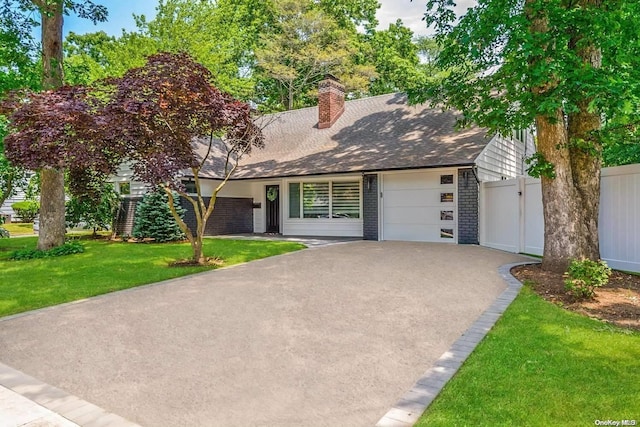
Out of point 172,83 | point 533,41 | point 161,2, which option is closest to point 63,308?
point 172,83

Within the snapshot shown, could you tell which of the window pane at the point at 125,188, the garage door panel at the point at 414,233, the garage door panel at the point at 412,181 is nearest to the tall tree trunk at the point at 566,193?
the garage door panel at the point at 412,181

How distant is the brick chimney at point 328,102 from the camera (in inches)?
677

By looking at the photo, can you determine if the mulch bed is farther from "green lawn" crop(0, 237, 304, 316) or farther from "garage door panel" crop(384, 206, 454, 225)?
"green lawn" crop(0, 237, 304, 316)

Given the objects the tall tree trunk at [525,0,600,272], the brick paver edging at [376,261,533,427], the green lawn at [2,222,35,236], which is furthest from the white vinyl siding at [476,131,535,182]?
the green lawn at [2,222,35,236]

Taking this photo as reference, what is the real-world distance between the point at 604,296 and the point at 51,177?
1258cm

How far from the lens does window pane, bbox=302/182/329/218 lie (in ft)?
49.8

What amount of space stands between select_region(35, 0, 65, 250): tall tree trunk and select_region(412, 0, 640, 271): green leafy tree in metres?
9.85

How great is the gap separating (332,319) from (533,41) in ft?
17.0

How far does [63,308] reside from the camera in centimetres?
532

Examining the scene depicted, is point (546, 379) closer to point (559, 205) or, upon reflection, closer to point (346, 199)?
point (559, 205)

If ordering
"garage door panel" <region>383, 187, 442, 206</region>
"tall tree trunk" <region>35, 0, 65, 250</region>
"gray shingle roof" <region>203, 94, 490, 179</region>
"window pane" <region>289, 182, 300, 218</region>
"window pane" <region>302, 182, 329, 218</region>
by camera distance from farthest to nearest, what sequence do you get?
"window pane" <region>289, 182, 300, 218</region>
"window pane" <region>302, 182, 329, 218</region>
"garage door panel" <region>383, 187, 442, 206</region>
"gray shingle roof" <region>203, 94, 490, 179</region>
"tall tree trunk" <region>35, 0, 65, 250</region>

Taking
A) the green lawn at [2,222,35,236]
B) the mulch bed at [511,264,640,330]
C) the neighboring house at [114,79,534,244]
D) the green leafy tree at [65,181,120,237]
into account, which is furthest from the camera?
the green lawn at [2,222,35,236]

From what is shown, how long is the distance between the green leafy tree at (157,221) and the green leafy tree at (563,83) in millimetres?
9906

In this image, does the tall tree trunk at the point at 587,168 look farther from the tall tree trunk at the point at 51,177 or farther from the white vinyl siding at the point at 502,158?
the tall tree trunk at the point at 51,177
